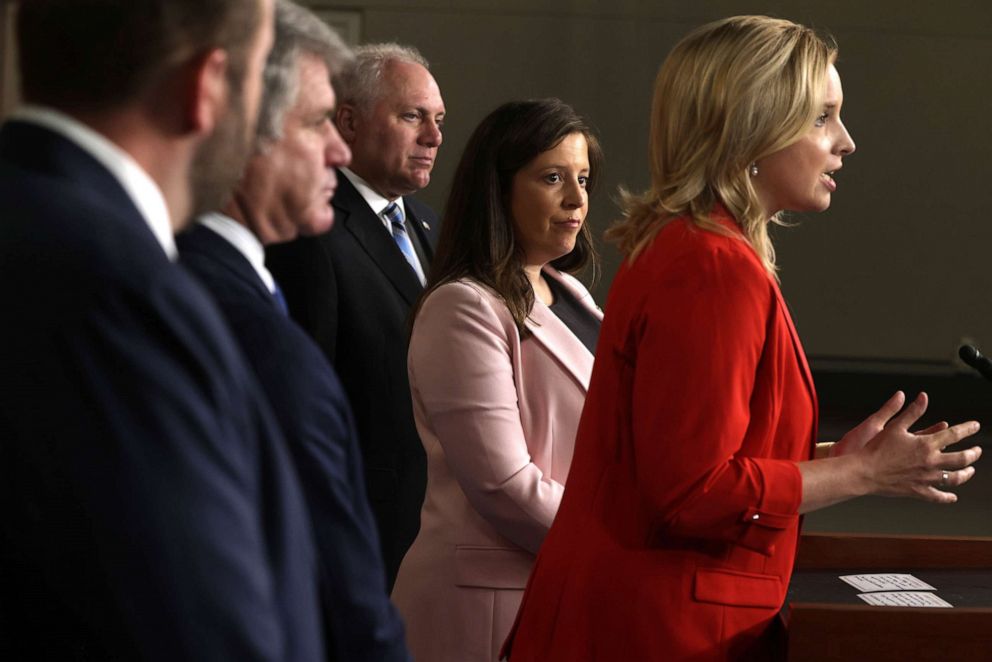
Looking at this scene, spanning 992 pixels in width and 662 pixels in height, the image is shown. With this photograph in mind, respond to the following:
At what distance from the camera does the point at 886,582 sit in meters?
1.81

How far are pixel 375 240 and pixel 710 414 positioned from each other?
1477mm

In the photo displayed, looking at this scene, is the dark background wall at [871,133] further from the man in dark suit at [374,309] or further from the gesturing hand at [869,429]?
the gesturing hand at [869,429]

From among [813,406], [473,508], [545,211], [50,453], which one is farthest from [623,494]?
[50,453]

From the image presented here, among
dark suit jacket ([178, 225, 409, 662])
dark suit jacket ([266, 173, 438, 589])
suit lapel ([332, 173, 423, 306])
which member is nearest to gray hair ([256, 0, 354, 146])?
dark suit jacket ([178, 225, 409, 662])

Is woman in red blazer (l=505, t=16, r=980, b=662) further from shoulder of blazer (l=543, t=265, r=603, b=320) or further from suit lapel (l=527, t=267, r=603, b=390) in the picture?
shoulder of blazer (l=543, t=265, r=603, b=320)

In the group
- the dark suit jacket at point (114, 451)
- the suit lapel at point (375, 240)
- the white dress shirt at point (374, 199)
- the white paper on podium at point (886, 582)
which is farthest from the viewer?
the white dress shirt at point (374, 199)

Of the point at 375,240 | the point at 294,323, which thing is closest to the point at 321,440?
the point at 294,323

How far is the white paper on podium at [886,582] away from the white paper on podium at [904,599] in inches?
1.2

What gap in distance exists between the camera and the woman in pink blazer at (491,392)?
83.0 inches

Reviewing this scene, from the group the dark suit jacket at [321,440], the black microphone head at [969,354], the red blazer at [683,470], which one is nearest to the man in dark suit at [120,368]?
the dark suit jacket at [321,440]

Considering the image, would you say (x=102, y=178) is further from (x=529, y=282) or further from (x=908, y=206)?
(x=908, y=206)

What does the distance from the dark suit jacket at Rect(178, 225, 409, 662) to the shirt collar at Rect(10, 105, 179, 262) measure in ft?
1.10

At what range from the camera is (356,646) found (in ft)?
4.27

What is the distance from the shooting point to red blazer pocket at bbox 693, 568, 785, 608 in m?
1.61
